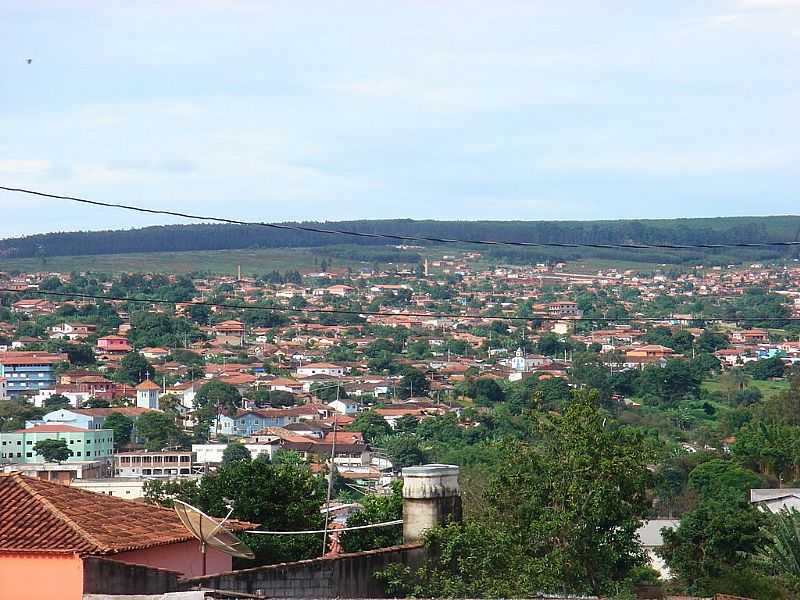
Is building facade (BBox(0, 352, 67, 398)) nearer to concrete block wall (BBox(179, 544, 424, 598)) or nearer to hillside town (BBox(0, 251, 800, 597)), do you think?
hillside town (BBox(0, 251, 800, 597))

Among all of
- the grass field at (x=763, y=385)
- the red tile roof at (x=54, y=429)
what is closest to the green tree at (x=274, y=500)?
the red tile roof at (x=54, y=429)

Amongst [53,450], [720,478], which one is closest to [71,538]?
[720,478]

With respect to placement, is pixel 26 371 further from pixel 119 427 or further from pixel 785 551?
pixel 785 551

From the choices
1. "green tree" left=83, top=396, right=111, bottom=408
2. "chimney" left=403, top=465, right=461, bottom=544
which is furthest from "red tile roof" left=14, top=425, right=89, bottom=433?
"chimney" left=403, top=465, right=461, bottom=544

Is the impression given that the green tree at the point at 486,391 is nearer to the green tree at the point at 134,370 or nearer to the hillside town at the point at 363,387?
the hillside town at the point at 363,387

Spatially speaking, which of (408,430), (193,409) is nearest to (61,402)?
(193,409)

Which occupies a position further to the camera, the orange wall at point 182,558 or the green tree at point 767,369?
the green tree at point 767,369

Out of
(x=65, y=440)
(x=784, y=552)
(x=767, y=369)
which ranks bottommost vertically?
(x=65, y=440)
